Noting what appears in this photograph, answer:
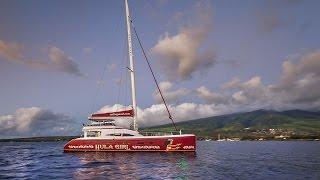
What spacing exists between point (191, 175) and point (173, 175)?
1867 mm

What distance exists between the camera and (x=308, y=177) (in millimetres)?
36375

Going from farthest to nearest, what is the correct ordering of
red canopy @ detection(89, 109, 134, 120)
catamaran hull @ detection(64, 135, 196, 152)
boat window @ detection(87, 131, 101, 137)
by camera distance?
boat window @ detection(87, 131, 101, 137), red canopy @ detection(89, 109, 134, 120), catamaran hull @ detection(64, 135, 196, 152)

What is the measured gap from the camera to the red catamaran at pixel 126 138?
6369cm

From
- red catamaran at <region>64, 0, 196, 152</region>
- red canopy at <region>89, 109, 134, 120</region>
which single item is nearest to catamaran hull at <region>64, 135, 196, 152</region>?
red catamaran at <region>64, 0, 196, 152</region>

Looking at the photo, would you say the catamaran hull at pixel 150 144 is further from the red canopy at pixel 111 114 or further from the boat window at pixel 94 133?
the red canopy at pixel 111 114

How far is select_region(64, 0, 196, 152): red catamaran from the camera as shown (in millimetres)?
63688

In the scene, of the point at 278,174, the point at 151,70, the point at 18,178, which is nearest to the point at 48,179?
the point at 18,178

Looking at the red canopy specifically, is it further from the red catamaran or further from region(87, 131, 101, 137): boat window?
region(87, 131, 101, 137): boat window

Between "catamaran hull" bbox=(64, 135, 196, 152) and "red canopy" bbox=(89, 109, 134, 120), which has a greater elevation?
"red canopy" bbox=(89, 109, 134, 120)

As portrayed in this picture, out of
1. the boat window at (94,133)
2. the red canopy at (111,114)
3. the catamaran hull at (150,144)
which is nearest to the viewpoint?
the catamaran hull at (150,144)

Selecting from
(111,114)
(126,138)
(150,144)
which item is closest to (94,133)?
(111,114)

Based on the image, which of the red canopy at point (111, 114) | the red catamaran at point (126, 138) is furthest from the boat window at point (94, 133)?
the red canopy at point (111, 114)

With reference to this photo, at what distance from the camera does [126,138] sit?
65.9 metres

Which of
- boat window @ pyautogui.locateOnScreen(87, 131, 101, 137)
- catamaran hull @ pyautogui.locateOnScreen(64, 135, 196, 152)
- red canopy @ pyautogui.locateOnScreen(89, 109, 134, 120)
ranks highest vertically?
red canopy @ pyautogui.locateOnScreen(89, 109, 134, 120)
